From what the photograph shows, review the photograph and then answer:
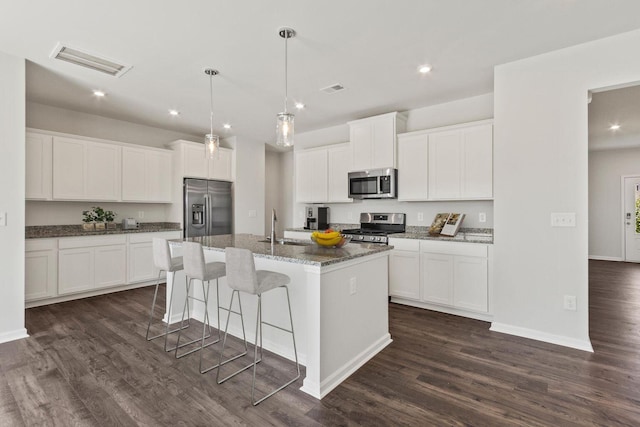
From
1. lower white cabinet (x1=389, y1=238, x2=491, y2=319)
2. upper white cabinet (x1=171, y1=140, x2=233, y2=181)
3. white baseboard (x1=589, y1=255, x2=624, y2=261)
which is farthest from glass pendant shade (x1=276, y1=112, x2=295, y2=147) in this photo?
white baseboard (x1=589, y1=255, x2=624, y2=261)

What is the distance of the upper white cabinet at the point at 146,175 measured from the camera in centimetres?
498

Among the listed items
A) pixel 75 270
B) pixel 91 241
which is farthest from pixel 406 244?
pixel 75 270

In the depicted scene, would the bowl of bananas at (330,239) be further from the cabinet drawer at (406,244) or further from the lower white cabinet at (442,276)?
the lower white cabinet at (442,276)

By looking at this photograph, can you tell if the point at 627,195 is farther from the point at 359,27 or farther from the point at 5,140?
the point at 5,140

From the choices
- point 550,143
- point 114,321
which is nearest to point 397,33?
point 550,143

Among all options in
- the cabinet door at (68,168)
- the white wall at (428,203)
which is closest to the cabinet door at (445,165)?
the white wall at (428,203)

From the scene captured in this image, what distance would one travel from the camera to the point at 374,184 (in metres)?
4.60

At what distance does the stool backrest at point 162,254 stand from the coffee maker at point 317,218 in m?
2.87

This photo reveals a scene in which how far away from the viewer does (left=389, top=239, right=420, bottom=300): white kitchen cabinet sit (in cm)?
395

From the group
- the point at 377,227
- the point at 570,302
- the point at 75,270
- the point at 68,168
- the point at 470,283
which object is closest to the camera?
the point at 570,302

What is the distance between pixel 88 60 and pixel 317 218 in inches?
145

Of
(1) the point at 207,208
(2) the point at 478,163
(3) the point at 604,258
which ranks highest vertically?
(2) the point at 478,163

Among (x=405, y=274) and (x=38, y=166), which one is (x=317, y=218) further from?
(x=38, y=166)

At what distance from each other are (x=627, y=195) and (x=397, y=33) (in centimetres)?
764
